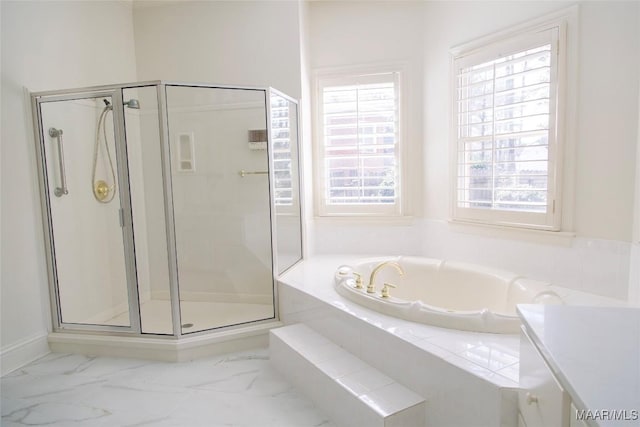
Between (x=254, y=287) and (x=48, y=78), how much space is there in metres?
2.03

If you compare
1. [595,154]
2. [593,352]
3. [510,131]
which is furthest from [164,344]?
[595,154]

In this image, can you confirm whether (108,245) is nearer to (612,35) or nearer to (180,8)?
(180,8)

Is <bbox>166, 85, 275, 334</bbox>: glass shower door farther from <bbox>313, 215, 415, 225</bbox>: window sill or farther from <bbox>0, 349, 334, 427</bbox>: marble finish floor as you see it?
<bbox>313, 215, 415, 225</bbox>: window sill

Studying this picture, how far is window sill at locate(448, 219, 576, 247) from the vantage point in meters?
2.33

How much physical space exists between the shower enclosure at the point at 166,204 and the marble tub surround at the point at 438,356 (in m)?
0.79

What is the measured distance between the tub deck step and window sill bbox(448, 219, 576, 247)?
135cm

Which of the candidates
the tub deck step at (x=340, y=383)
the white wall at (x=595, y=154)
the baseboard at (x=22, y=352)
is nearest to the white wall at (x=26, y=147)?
the baseboard at (x=22, y=352)

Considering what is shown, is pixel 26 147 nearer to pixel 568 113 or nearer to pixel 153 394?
pixel 153 394

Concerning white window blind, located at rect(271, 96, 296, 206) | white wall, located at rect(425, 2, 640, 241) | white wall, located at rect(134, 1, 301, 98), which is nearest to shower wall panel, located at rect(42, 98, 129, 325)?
white wall, located at rect(134, 1, 301, 98)

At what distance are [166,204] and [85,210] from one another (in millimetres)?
804

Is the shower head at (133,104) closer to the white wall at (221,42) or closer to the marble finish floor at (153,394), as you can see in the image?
the white wall at (221,42)

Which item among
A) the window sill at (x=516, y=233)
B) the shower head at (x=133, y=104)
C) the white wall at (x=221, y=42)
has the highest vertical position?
the white wall at (x=221, y=42)

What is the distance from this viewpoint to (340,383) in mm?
1820

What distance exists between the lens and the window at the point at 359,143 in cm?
338
